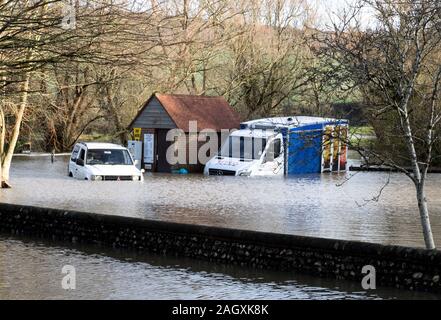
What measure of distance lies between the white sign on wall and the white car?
5598mm

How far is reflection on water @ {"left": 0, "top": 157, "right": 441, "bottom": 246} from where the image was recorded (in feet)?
73.7

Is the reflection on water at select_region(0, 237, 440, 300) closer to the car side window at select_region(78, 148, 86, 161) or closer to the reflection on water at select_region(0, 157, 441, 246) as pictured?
the reflection on water at select_region(0, 157, 441, 246)

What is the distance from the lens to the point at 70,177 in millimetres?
40531

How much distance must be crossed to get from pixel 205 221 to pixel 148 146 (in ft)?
→ 73.7

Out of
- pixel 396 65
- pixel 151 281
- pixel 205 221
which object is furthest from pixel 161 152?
pixel 396 65

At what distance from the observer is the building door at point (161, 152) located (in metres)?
44.7

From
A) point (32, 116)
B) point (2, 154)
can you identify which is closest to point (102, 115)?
point (32, 116)

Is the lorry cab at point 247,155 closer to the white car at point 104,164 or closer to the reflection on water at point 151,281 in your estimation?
the white car at point 104,164

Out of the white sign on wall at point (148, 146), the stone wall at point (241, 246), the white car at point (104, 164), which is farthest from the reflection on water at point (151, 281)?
the white sign on wall at point (148, 146)

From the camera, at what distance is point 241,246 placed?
58.0ft

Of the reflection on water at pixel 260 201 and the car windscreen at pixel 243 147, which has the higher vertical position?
the car windscreen at pixel 243 147

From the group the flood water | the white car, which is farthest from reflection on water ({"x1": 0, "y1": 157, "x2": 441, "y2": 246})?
the white car

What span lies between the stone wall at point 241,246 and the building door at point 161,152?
21278 millimetres
